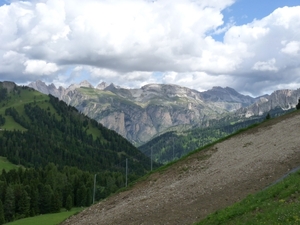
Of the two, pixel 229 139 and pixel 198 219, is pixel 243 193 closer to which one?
pixel 198 219

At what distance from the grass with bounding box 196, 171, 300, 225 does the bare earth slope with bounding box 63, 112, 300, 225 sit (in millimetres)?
3882

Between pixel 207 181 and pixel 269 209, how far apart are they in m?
13.6

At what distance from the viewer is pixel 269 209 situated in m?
21.5

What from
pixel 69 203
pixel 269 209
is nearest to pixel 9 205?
pixel 69 203

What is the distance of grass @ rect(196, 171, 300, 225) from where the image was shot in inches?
768

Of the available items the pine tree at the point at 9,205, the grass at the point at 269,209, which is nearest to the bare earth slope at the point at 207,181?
the grass at the point at 269,209

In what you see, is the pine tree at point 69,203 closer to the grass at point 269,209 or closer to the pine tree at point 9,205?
the pine tree at point 9,205

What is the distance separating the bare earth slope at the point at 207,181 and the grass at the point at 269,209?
3882mm

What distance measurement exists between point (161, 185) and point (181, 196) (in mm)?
6336

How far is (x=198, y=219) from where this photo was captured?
87.7ft

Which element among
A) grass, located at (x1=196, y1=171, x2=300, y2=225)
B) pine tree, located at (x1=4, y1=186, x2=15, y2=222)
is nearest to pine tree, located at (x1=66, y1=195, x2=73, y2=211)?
pine tree, located at (x1=4, y1=186, x2=15, y2=222)

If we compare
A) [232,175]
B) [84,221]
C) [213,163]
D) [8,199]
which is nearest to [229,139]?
[213,163]

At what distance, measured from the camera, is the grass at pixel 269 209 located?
1952 cm

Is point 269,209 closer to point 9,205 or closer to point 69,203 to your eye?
point 9,205
